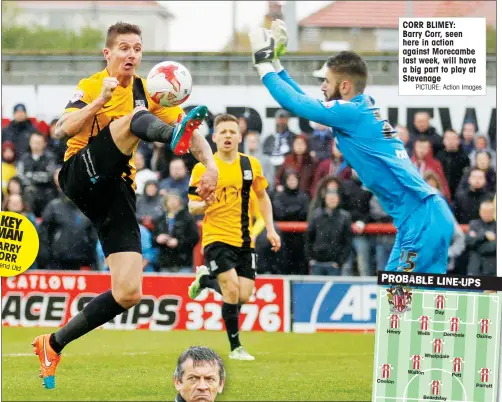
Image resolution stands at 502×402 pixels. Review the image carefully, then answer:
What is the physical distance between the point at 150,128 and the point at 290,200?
4.83 m

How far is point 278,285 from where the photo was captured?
34.5 feet

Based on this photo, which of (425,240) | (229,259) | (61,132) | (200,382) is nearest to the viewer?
(200,382)

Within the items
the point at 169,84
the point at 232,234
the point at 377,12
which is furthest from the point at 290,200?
the point at 377,12

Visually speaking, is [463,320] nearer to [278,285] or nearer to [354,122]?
[354,122]

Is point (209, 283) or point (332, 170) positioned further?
point (332, 170)

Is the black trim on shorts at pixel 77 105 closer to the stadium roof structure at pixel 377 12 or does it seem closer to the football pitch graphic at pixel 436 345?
the football pitch graphic at pixel 436 345

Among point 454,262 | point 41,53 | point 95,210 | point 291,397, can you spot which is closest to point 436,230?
point 291,397

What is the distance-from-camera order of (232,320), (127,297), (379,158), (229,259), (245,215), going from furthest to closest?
(245,215)
(229,259)
(232,320)
(379,158)
(127,297)

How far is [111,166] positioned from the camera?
6.39 metres

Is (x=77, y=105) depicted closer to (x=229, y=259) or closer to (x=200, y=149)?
(x=200, y=149)

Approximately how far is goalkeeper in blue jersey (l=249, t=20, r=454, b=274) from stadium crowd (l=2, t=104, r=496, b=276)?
7.64 feet

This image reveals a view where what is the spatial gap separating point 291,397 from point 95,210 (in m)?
2.12

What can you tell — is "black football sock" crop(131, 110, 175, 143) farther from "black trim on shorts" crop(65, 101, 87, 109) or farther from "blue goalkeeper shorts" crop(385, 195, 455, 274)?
"blue goalkeeper shorts" crop(385, 195, 455, 274)

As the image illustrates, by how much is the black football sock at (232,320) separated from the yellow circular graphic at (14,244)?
4.13 meters
